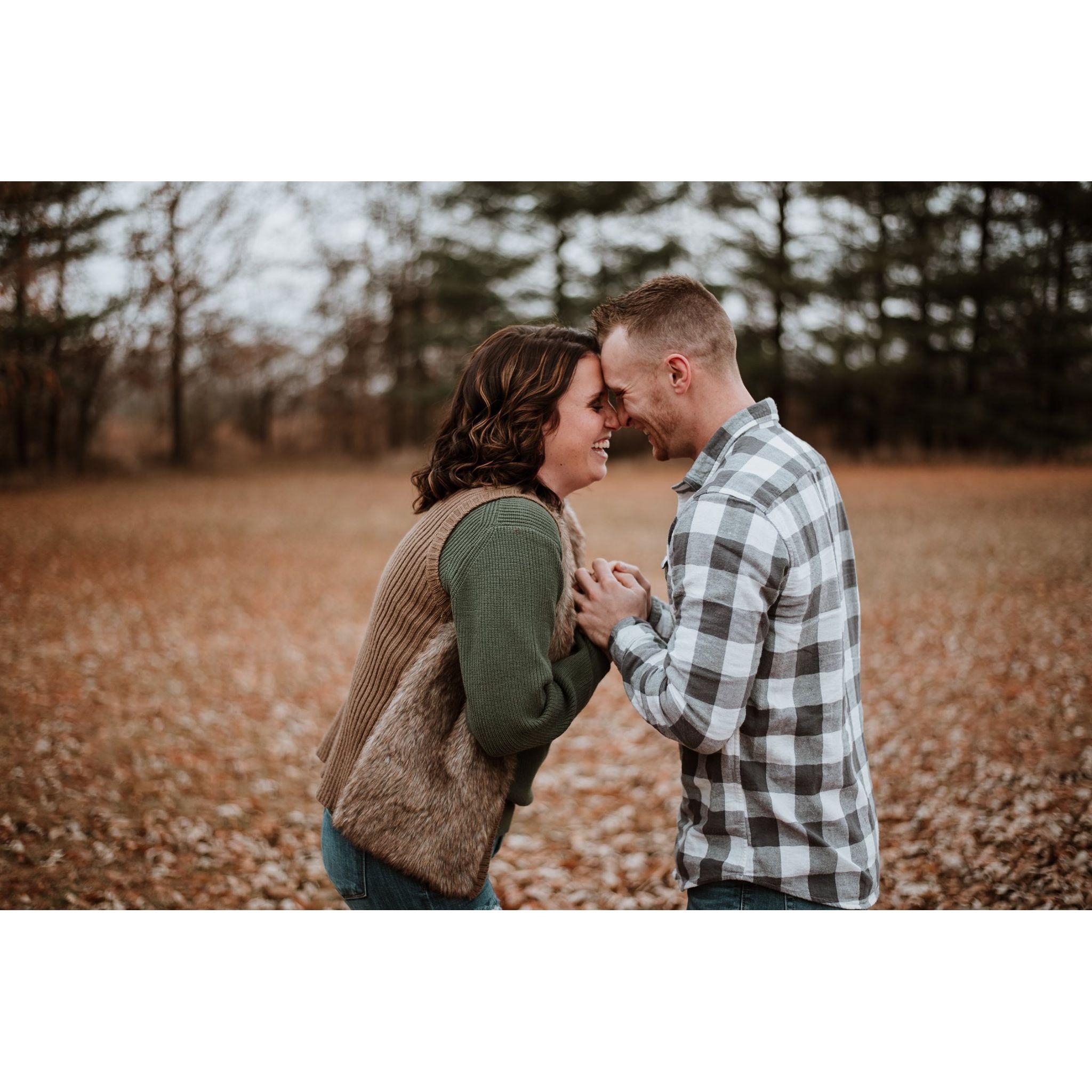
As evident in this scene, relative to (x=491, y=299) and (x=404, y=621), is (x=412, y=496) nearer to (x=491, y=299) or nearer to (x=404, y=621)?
(x=491, y=299)

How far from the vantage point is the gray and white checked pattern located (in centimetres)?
151

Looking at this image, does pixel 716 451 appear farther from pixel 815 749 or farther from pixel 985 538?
pixel 985 538

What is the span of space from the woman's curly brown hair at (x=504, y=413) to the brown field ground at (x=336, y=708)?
2.44m

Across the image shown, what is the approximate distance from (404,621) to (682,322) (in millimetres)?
825

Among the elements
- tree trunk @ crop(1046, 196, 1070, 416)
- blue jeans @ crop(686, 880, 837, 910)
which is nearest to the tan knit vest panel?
blue jeans @ crop(686, 880, 837, 910)

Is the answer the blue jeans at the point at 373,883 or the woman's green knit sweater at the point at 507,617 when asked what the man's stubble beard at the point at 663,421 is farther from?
the blue jeans at the point at 373,883

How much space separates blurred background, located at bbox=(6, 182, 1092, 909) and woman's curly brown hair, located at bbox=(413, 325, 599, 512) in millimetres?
2455

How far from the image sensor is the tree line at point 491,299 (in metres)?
6.13

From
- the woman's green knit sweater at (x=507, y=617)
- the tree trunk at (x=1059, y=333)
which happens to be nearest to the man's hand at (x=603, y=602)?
the woman's green knit sweater at (x=507, y=617)

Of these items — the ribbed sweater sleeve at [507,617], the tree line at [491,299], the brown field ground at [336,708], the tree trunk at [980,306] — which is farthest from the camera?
the tree trunk at [980,306]

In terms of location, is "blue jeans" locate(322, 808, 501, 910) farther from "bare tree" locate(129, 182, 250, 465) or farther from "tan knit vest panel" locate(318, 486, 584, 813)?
"bare tree" locate(129, 182, 250, 465)

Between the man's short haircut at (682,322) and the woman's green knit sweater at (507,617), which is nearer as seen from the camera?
the woman's green knit sweater at (507,617)

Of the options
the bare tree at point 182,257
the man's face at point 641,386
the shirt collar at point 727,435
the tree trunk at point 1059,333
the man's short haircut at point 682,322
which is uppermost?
the bare tree at point 182,257
